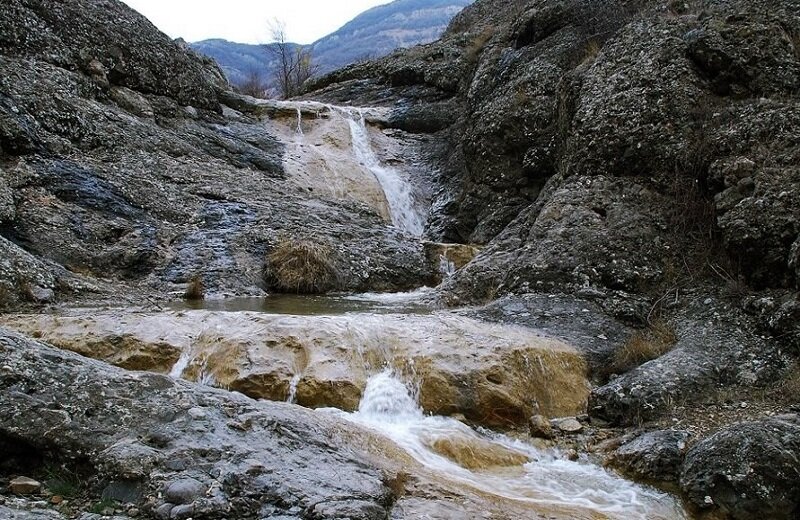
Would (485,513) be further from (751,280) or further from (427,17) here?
(427,17)

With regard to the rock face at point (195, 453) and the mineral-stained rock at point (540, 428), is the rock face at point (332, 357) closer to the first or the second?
the mineral-stained rock at point (540, 428)

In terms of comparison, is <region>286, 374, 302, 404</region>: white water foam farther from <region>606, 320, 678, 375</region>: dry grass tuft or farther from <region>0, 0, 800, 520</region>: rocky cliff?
<region>606, 320, 678, 375</region>: dry grass tuft

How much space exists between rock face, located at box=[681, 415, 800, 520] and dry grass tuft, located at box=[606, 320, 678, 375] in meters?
1.91

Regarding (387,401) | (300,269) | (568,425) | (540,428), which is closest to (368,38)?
(300,269)

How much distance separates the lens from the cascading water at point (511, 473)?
15.1 feet

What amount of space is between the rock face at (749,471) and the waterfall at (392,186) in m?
9.98

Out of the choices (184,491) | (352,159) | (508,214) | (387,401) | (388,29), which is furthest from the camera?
(388,29)

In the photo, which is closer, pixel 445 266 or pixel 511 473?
pixel 511 473

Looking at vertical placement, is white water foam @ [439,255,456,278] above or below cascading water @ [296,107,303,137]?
below

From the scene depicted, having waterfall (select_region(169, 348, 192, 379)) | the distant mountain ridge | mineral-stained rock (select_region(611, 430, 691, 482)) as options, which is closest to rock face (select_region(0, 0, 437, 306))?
waterfall (select_region(169, 348, 192, 379))

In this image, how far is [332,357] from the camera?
6.13 meters

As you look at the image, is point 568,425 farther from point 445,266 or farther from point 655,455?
point 445,266

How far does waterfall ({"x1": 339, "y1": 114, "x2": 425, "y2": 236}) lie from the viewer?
1484 cm

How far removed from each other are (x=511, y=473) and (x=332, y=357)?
2.06 m
